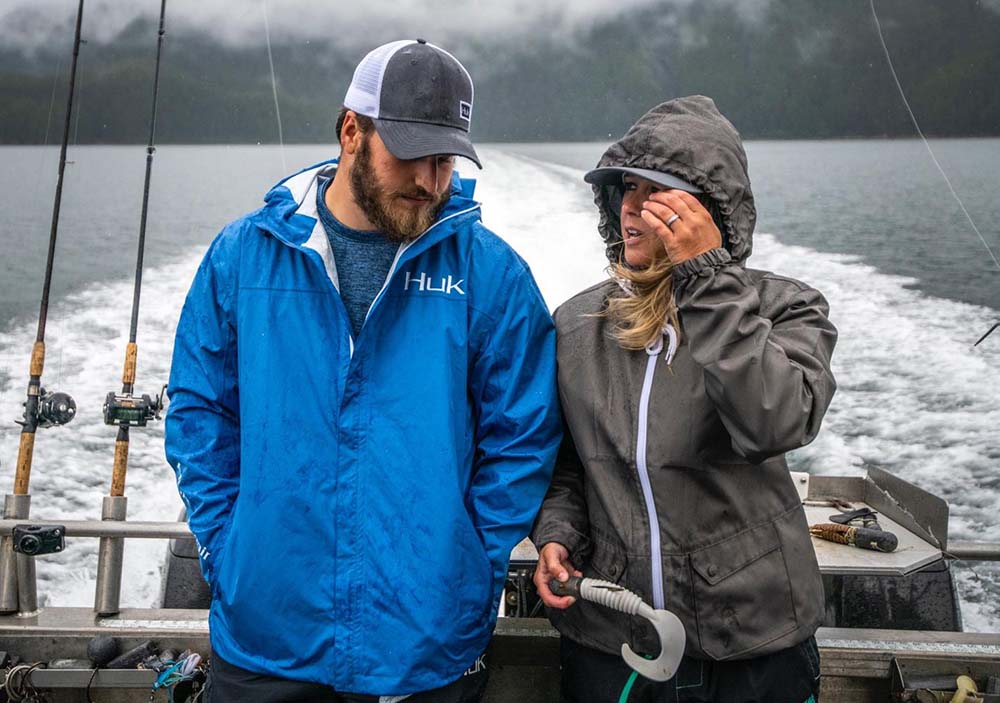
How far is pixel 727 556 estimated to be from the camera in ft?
5.35

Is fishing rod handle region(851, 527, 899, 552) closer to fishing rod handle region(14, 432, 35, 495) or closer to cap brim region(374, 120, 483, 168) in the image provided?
cap brim region(374, 120, 483, 168)

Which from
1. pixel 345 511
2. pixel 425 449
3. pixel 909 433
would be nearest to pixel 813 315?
pixel 425 449

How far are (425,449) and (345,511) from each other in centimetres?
17

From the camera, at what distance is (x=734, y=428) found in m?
1.52

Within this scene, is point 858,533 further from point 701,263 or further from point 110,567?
point 110,567

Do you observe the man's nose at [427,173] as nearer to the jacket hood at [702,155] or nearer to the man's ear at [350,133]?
the man's ear at [350,133]

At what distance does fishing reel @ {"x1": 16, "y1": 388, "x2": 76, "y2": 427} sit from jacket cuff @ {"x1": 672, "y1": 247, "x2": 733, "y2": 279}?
7.54 ft

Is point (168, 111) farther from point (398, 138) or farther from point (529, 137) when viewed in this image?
point (398, 138)

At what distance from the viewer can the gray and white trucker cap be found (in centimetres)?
165

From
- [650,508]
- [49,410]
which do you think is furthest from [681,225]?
[49,410]

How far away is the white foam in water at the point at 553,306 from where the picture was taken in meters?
4.97

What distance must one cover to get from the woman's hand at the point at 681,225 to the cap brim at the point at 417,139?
32 centimetres

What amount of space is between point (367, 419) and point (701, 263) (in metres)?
0.61

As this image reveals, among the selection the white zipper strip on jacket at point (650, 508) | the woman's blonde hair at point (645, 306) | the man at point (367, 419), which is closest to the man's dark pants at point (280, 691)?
the man at point (367, 419)
